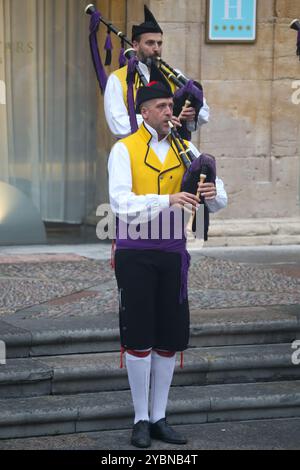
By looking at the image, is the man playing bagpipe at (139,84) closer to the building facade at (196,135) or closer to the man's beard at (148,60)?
the man's beard at (148,60)

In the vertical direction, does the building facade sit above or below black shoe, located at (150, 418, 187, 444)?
above

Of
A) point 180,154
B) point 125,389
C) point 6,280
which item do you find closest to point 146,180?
point 180,154

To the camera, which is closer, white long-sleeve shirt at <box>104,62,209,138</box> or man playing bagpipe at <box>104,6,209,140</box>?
man playing bagpipe at <box>104,6,209,140</box>

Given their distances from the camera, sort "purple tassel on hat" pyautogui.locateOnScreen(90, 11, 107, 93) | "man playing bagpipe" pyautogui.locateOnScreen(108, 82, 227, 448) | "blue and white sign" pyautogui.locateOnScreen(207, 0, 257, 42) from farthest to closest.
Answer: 1. "blue and white sign" pyautogui.locateOnScreen(207, 0, 257, 42)
2. "purple tassel on hat" pyautogui.locateOnScreen(90, 11, 107, 93)
3. "man playing bagpipe" pyautogui.locateOnScreen(108, 82, 227, 448)

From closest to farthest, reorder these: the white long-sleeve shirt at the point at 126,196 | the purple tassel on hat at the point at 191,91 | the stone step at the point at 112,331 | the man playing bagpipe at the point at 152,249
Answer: the white long-sleeve shirt at the point at 126,196 < the man playing bagpipe at the point at 152,249 < the purple tassel on hat at the point at 191,91 < the stone step at the point at 112,331

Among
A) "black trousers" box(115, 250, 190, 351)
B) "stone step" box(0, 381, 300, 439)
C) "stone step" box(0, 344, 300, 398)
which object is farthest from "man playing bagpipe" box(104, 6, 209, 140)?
"stone step" box(0, 381, 300, 439)

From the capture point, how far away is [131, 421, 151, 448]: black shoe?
245 inches

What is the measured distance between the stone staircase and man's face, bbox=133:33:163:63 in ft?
5.72

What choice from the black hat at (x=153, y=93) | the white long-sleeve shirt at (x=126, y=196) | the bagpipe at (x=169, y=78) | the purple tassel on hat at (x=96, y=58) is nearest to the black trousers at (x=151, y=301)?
the white long-sleeve shirt at (x=126, y=196)

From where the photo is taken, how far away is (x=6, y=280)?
895 centimetres

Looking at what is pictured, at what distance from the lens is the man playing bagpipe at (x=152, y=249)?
613cm

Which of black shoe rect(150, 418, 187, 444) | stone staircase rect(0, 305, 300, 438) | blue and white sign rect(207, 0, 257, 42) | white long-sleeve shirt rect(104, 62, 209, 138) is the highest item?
blue and white sign rect(207, 0, 257, 42)

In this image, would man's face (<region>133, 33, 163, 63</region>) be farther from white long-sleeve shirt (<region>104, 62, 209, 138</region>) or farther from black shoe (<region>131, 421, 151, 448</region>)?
black shoe (<region>131, 421, 151, 448</region>)

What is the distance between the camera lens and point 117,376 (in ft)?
22.7
